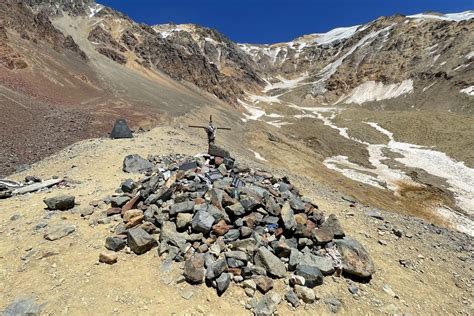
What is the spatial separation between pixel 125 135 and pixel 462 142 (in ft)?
185

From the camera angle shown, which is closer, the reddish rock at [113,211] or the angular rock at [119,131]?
the reddish rock at [113,211]

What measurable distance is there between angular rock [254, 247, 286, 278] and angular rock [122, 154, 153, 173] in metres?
9.40

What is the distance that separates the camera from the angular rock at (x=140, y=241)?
9328mm

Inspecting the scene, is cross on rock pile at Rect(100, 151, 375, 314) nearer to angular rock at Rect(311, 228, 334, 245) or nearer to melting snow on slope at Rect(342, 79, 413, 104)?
angular rock at Rect(311, 228, 334, 245)

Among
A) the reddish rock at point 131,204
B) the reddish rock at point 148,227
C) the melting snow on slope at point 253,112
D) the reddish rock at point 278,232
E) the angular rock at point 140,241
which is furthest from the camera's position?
the melting snow on slope at point 253,112

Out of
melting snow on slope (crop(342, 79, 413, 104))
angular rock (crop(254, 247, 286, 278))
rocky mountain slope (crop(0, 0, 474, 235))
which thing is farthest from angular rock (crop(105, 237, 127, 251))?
melting snow on slope (crop(342, 79, 413, 104))

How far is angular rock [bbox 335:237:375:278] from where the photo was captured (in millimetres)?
9742

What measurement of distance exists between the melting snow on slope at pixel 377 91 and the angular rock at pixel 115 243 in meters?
125

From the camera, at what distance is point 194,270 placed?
28.2 ft

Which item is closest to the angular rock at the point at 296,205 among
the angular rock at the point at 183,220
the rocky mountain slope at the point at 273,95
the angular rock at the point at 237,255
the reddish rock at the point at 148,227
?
the angular rock at the point at 237,255

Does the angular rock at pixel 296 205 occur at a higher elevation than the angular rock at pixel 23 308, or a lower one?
higher

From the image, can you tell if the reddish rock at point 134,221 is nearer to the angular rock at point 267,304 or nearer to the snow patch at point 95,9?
the angular rock at point 267,304

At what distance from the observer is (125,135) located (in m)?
25.0

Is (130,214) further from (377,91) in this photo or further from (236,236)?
(377,91)
